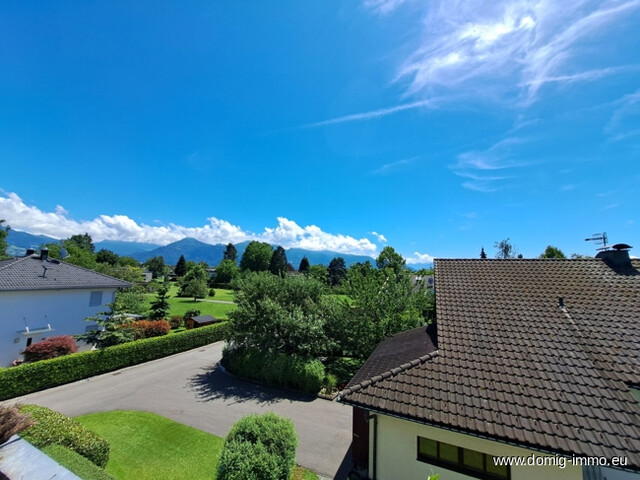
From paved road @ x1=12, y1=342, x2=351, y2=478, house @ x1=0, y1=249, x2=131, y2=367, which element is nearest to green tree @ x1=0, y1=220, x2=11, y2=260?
house @ x1=0, y1=249, x2=131, y2=367

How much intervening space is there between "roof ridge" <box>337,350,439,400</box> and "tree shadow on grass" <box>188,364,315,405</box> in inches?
307

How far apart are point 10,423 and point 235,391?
32.9 ft

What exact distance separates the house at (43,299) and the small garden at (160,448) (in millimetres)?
13592

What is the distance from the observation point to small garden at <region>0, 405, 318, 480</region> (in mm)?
5973

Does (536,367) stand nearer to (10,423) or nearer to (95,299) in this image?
(10,423)

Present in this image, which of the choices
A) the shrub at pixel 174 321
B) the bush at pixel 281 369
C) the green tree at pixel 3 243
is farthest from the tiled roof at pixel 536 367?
the green tree at pixel 3 243

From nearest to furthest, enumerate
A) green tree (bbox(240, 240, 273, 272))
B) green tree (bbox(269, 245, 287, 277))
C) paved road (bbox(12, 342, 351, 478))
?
paved road (bbox(12, 342, 351, 478))
green tree (bbox(269, 245, 287, 277))
green tree (bbox(240, 240, 273, 272))

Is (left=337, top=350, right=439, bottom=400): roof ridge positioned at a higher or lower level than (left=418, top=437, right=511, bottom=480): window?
higher

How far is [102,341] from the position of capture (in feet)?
59.3

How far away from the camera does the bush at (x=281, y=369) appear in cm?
1378

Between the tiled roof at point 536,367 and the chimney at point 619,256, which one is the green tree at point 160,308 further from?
the chimney at point 619,256

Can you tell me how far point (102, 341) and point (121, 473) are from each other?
1378 centimetres

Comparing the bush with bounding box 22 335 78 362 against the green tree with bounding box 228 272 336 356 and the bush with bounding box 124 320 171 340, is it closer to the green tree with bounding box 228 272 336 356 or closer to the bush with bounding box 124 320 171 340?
the bush with bounding box 124 320 171 340

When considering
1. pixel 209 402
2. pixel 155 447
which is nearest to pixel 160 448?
pixel 155 447
